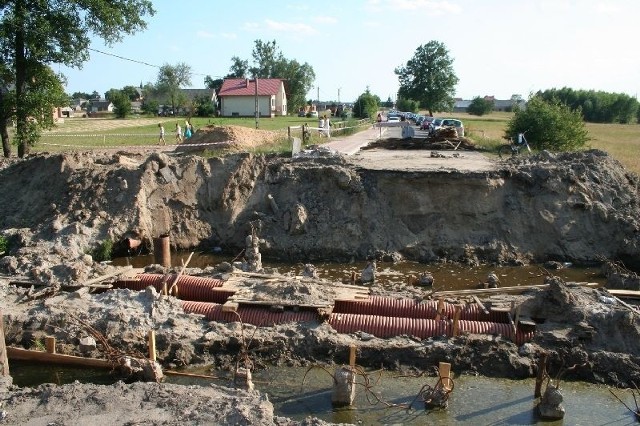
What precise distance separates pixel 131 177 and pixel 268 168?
189 inches

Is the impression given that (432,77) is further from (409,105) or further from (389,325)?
(389,325)

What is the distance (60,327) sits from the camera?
12.4 metres

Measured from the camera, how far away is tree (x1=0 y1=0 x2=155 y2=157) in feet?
78.8

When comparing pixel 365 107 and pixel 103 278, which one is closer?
pixel 103 278

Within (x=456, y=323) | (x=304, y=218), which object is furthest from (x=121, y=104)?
(x=456, y=323)

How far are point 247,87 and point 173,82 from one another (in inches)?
880

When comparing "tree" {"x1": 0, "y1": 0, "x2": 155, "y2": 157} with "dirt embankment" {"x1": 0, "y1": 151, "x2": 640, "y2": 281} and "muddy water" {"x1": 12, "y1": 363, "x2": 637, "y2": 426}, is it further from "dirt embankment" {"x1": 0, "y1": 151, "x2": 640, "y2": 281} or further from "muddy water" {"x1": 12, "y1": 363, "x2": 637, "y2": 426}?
"muddy water" {"x1": 12, "y1": 363, "x2": 637, "y2": 426}

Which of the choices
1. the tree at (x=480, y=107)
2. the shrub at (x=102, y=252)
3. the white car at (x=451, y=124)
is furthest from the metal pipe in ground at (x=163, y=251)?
the tree at (x=480, y=107)

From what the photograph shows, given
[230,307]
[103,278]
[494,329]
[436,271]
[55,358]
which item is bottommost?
[436,271]

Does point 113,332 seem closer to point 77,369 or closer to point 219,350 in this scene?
point 77,369

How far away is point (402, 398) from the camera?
34.5 feet

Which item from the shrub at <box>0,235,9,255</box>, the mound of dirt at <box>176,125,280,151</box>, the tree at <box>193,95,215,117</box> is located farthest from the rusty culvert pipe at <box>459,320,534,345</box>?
→ the tree at <box>193,95,215,117</box>

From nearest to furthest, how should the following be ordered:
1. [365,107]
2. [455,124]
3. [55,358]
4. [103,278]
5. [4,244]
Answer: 1. [55,358]
2. [103,278]
3. [4,244]
4. [455,124]
5. [365,107]

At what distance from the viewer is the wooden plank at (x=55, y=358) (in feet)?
37.3
